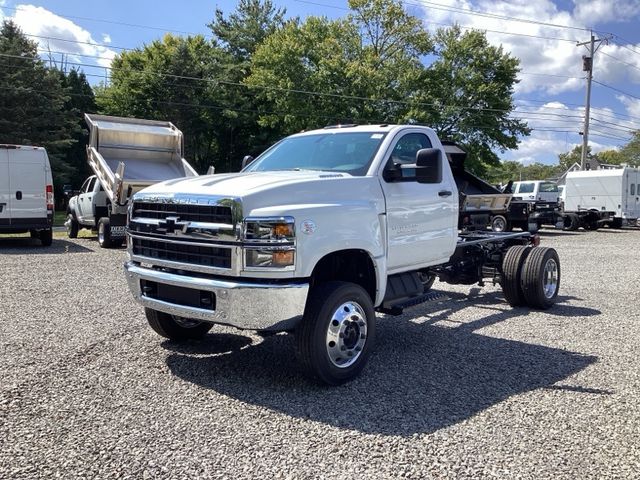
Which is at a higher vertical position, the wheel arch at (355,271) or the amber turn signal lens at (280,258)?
the amber turn signal lens at (280,258)

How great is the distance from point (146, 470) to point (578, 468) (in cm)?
255

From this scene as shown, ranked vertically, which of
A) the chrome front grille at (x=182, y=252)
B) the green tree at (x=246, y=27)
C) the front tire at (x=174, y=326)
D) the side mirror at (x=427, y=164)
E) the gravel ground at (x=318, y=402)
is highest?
the green tree at (x=246, y=27)

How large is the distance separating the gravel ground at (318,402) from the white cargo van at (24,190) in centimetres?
805

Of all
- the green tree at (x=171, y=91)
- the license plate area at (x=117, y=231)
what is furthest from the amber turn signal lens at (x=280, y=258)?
the green tree at (x=171, y=91)

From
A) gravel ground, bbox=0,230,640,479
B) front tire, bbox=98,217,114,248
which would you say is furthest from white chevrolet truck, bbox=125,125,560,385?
front tire, bbox=98,217,114,248

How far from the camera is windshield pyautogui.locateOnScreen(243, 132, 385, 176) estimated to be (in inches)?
223

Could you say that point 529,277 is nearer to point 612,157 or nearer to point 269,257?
point 269,257

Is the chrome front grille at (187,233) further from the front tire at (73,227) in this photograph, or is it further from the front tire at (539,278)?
the front tire at (73,227)

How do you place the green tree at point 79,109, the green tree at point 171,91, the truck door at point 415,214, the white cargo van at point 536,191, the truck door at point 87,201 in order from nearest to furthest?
the truck door at point 415,214, the truck door at point 87,201, the white cargo van at point 536,191, the green tree at point 171,91, the green tree at point 79,109

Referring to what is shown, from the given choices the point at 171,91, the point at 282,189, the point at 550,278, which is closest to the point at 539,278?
the point at 550,278

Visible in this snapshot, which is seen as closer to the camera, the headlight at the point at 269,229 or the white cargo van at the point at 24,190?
the headlight at the point at 269,229

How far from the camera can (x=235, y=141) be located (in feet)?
152

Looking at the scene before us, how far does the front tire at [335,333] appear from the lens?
15.2ft

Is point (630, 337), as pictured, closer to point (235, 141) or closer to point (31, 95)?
point (31, 95)
